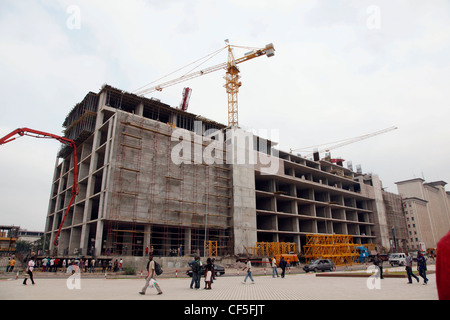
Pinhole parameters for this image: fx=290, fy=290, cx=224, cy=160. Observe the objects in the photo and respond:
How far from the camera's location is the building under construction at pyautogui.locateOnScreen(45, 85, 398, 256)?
40219 millimetres

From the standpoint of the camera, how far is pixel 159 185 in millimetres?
42938

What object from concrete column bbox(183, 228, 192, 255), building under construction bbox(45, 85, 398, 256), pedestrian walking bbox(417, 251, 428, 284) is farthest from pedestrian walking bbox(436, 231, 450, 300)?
concrete column bbox(183, 228, 192, 255)

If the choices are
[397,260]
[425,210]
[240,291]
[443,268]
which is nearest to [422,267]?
[240,291]

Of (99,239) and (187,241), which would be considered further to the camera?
(187,241)

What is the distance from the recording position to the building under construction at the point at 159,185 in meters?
40.2

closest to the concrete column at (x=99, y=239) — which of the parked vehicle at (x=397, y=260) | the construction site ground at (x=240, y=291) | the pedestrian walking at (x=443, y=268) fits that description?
the construction site ground at (x=240, y=291)

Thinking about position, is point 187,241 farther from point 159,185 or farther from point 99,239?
point 99,239

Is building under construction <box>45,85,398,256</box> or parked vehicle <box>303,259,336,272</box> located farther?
building under construction <box>45,85,398,256</box>

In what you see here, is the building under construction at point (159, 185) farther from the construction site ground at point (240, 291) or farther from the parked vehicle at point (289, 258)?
the construction site ground at point (240, 291)

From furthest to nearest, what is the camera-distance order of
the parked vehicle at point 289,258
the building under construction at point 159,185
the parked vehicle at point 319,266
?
the parked vehicle at point 289,258 → the building under construction at point 159,185 → the parked vehicle at point 319,266

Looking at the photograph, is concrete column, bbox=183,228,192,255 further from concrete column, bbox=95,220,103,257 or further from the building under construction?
concrete column, bbox=95,220,103,257

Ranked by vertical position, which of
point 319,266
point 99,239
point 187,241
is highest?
point 99,239

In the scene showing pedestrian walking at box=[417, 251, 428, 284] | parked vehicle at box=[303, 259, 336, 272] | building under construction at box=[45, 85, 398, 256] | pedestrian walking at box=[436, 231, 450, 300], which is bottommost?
parked vehicle at box=[303, 259, 336, 272]

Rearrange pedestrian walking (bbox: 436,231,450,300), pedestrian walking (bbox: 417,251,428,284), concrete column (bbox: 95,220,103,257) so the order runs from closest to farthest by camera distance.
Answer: pedestrian walking (bbox: 436,231,450,300), pedestrian walking (bbox: 417,251,428,284), concrete column (bbox: 95,220,103,257)
